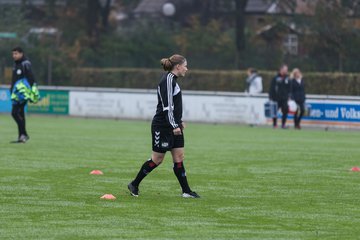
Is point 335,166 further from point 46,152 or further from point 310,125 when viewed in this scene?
point 310,125

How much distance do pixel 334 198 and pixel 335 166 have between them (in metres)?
5.11

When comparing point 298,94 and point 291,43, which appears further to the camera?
point 291,43

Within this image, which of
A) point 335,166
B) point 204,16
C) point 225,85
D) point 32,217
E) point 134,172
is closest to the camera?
point 32,217

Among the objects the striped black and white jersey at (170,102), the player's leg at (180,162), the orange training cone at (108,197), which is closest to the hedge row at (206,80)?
the player's leg at (180,162)

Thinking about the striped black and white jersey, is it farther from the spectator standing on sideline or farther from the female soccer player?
the spectator standing on sideline

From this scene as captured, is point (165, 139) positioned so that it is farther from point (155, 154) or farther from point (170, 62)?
point (170, 62)

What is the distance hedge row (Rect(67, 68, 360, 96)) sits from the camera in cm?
4069

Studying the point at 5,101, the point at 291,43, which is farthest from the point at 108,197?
the point at 291,43

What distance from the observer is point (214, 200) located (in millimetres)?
13523

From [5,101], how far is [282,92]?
43.7 feet

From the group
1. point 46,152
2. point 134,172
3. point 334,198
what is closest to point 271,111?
point 46,152

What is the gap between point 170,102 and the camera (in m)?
13.3

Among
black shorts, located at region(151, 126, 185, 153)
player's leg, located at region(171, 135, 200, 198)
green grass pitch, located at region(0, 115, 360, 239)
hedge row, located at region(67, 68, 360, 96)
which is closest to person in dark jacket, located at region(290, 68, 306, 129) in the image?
hedge row, located at region(67, 68, 360, 96)

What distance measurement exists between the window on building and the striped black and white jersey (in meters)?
33.8
